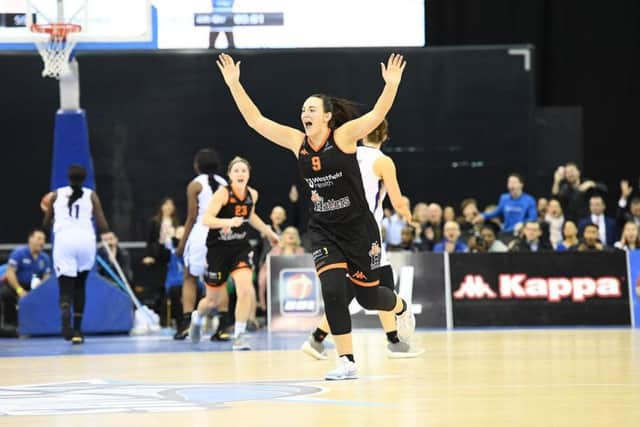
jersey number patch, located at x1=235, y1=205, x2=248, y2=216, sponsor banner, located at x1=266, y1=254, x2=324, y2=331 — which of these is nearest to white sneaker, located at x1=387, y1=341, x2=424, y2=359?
jersey number patch, located at x1=235, y1=205, x2=248, y2=216

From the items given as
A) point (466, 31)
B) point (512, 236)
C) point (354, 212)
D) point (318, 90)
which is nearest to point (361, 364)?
point (354, 212)

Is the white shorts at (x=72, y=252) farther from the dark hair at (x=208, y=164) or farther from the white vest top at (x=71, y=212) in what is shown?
the dark hair at (x=208, y=164)

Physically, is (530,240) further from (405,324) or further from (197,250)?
(405,324)

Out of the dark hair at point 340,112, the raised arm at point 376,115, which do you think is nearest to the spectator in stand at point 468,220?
the dark hair at point 340,112

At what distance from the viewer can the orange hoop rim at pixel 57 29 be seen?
14.5 m

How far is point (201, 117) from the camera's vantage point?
19797 millimetres

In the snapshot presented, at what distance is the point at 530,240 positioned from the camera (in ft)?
53.9

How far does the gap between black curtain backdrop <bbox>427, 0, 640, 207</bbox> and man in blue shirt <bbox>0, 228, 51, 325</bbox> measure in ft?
27.0

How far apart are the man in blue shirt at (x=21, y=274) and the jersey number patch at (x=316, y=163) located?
334 inches

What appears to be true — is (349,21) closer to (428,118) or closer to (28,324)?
(428,118)

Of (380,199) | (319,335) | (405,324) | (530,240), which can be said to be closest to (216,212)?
(380,199)

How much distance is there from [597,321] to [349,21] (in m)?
6.81

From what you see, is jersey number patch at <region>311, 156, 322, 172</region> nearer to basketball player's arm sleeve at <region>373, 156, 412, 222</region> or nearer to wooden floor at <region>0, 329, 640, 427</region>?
wooden floor at <region>0, 329, 640, 427</region>

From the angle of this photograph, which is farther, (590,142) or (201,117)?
(590,142)
